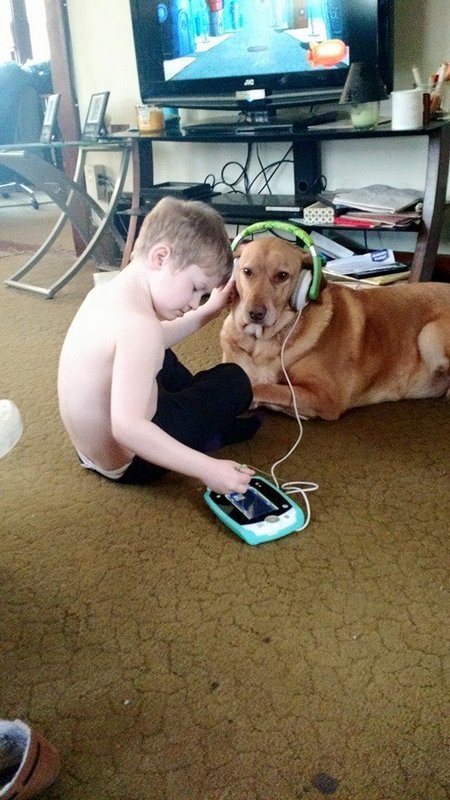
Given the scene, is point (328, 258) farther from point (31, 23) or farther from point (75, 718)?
point (31, 23)

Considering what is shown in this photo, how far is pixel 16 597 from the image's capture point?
46.8 inches

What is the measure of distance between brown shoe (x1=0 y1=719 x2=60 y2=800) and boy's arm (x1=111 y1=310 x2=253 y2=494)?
493 mm

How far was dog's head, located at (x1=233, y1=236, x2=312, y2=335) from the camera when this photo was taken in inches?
66.7

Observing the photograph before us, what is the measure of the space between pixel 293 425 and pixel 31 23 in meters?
5.49

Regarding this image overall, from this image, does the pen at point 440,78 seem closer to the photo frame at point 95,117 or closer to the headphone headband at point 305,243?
the headphone headband at point 305,243

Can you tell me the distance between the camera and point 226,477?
1188mm

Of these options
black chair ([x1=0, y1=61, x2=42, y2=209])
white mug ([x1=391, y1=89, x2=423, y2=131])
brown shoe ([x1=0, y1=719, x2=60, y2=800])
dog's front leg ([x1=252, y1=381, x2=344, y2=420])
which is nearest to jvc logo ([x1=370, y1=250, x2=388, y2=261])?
white mug ([x1=391, y1=89, x2=423, y2=131])

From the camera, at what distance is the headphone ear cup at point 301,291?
1706mm

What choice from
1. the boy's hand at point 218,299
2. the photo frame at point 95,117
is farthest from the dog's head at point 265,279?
the photo frame at point 95,117

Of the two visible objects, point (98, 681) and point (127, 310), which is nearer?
point (98, 681)

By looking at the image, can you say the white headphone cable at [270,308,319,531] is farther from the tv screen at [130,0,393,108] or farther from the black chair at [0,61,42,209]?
the black chair at [0,61,42,209]

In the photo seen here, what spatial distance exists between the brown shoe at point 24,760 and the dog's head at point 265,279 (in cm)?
112

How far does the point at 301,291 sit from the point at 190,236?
0.55 m

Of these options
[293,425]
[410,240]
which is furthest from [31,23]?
[293,425]
